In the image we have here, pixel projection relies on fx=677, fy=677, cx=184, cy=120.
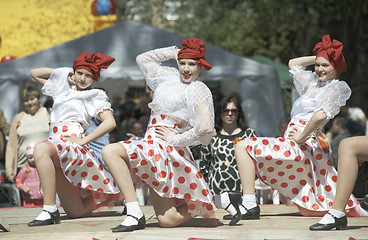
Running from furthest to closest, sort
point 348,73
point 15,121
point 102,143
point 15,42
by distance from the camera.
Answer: point 348,73 → point 15,42 → point 15,121 → point 102,143

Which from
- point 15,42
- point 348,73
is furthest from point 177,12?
point 15,42

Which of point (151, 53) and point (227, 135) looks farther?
Result: point (227, 135)

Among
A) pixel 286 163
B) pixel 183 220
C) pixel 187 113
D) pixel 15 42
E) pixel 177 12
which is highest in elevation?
pixel 177 12

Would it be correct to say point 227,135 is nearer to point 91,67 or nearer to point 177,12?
point 91,67

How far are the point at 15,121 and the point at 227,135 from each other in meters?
2.77

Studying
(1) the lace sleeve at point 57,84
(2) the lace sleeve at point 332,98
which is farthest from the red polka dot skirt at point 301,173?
(1) the lace sleeve at point 57,84

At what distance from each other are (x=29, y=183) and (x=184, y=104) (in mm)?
3505

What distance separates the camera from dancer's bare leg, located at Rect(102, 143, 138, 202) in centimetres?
500

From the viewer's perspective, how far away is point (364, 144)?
4.95 metres

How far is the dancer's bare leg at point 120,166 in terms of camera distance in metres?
5.00

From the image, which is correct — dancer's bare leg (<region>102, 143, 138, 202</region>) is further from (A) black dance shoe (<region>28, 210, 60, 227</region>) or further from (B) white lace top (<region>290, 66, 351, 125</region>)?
(B) white lace top (<region>290, 66, 351, 125</region>)

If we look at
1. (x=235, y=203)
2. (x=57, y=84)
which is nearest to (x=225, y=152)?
(x=235, y=203)

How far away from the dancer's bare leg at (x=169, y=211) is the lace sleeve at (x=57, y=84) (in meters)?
1.40

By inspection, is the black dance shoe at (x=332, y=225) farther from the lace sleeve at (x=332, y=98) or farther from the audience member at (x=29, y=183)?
the audience member at (x=29, y=183)
